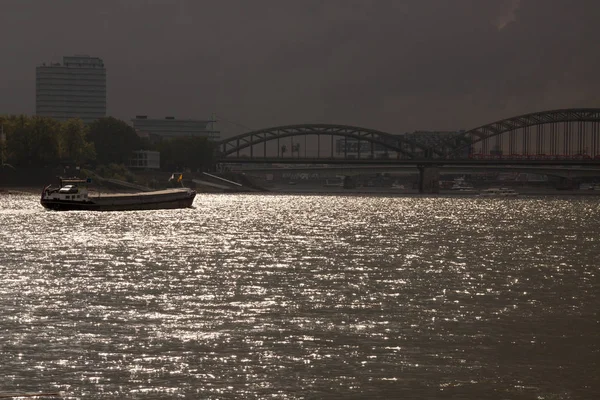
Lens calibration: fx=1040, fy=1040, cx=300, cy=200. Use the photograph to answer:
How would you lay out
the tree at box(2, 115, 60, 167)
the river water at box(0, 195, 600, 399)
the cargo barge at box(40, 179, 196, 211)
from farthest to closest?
1. the tree at box(2, 115, 60, 167)
2. the cargo barge at box(40, 179, 196, 211)
3. the river water at box(0, 195, 600, 399)

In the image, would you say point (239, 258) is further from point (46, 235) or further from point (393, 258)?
point (46, 235)

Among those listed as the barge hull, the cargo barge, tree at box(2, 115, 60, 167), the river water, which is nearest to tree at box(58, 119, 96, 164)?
tree at box(2, 115, 60, 167)

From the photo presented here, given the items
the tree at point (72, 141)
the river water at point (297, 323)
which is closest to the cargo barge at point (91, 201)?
the river water at point (297, 323)

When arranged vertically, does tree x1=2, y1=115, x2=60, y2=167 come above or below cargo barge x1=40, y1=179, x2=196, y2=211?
above

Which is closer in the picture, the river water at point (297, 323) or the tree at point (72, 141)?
the river water at point (297, 323)

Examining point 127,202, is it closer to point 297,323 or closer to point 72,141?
point 72,141

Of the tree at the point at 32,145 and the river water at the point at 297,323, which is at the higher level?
the tree at the point at 32,145

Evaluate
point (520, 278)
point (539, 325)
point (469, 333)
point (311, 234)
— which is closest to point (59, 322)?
point (469, 333)

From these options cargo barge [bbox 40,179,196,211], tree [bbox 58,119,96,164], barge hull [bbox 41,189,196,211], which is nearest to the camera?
cargo barge [bbox 40,179,196,211]

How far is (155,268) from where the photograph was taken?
147ft

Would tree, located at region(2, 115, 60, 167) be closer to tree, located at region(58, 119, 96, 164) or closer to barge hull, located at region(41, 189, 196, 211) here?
tree, located at region(58, 119, 96, 164)

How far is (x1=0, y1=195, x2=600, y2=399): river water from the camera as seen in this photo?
71.8 ft

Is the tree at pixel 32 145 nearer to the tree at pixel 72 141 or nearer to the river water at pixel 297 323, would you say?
the tree at pixel 72 141

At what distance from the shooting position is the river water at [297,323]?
861 inches
